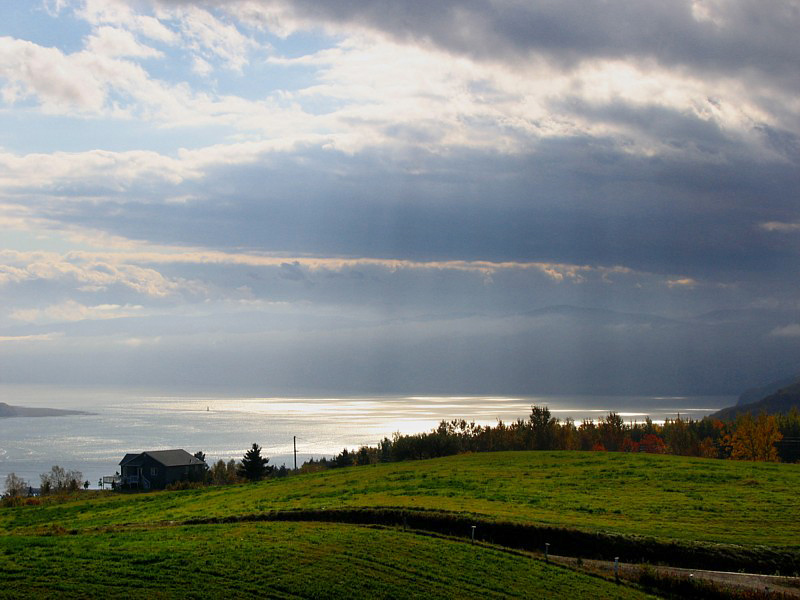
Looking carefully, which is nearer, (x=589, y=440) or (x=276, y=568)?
(x=276, y=568)

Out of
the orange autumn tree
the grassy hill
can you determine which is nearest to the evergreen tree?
the grassy hill

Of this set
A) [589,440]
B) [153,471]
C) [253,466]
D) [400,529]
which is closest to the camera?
[400,529]

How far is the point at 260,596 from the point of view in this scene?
23703 millimetres

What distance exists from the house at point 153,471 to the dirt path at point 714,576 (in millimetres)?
78080

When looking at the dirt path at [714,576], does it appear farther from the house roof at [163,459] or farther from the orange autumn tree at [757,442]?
the orange autumn tree at [757,442]

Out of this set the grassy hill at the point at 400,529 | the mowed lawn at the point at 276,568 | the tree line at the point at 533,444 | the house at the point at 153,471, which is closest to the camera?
the mowed lawn at the point at 276,568

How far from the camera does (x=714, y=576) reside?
30.7 metres

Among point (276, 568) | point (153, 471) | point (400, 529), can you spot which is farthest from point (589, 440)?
point (276, 568)

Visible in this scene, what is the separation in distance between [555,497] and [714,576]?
16796mm

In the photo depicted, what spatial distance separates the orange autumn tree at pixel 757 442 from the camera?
10925 cm

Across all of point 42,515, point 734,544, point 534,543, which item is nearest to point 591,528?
point 534,543

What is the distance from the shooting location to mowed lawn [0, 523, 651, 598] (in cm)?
2388

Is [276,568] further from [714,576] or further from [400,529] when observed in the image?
[714,576]

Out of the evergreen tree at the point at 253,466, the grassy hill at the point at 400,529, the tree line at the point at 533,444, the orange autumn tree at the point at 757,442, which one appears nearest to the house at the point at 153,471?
the tree line at the point at 533,444
